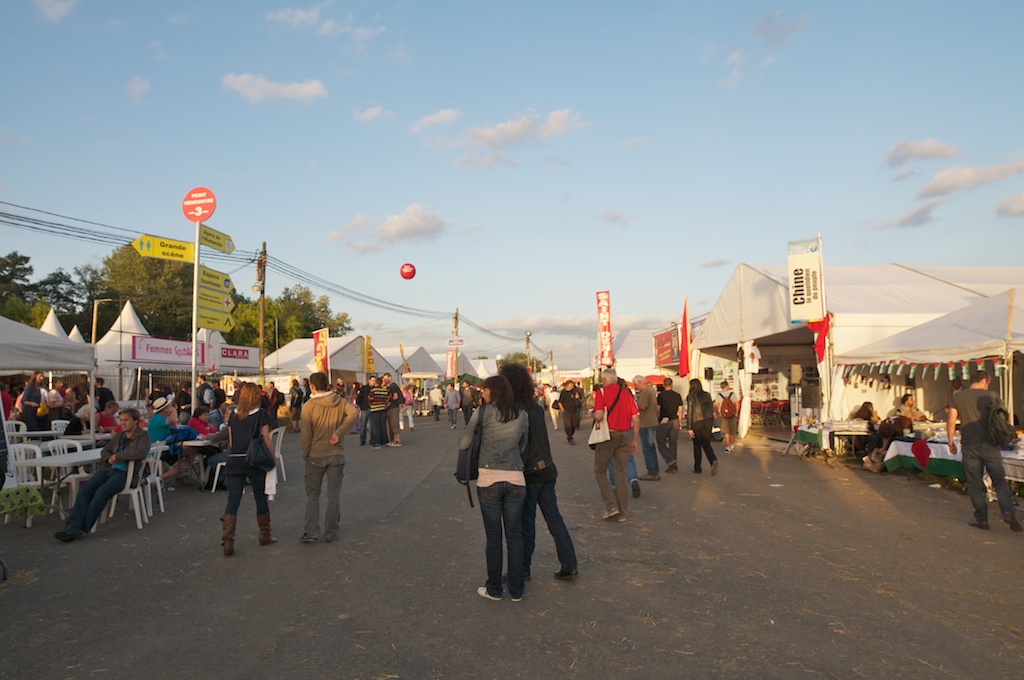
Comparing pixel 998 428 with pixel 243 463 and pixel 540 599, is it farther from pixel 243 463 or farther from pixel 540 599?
pixel 243 463

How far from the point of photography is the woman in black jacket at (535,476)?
227 inches

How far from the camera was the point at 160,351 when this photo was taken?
93.1 feet

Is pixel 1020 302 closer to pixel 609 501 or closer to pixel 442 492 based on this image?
pixel 609 501

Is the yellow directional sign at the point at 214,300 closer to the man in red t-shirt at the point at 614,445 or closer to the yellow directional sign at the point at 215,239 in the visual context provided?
the yellow directional sign at the point at 215,239

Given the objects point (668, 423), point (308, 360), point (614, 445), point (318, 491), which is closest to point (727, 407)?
point (668, 423)

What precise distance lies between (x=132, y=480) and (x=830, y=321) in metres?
14.0

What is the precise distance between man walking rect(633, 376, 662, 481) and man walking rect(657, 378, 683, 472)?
916 millimetres

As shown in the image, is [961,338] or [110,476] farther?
[961,338]

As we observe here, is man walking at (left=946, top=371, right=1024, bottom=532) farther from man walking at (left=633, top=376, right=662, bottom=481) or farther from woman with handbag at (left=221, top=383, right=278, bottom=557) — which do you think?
woman with handbag at (left=221, top=383, right=278, bottom=557)

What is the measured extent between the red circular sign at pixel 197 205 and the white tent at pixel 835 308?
13091mm

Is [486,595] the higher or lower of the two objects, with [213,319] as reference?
lower

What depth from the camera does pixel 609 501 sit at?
850 centimetres

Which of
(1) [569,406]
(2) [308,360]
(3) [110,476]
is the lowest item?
(3) [110,476]

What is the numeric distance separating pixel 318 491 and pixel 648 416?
18.4 feet
